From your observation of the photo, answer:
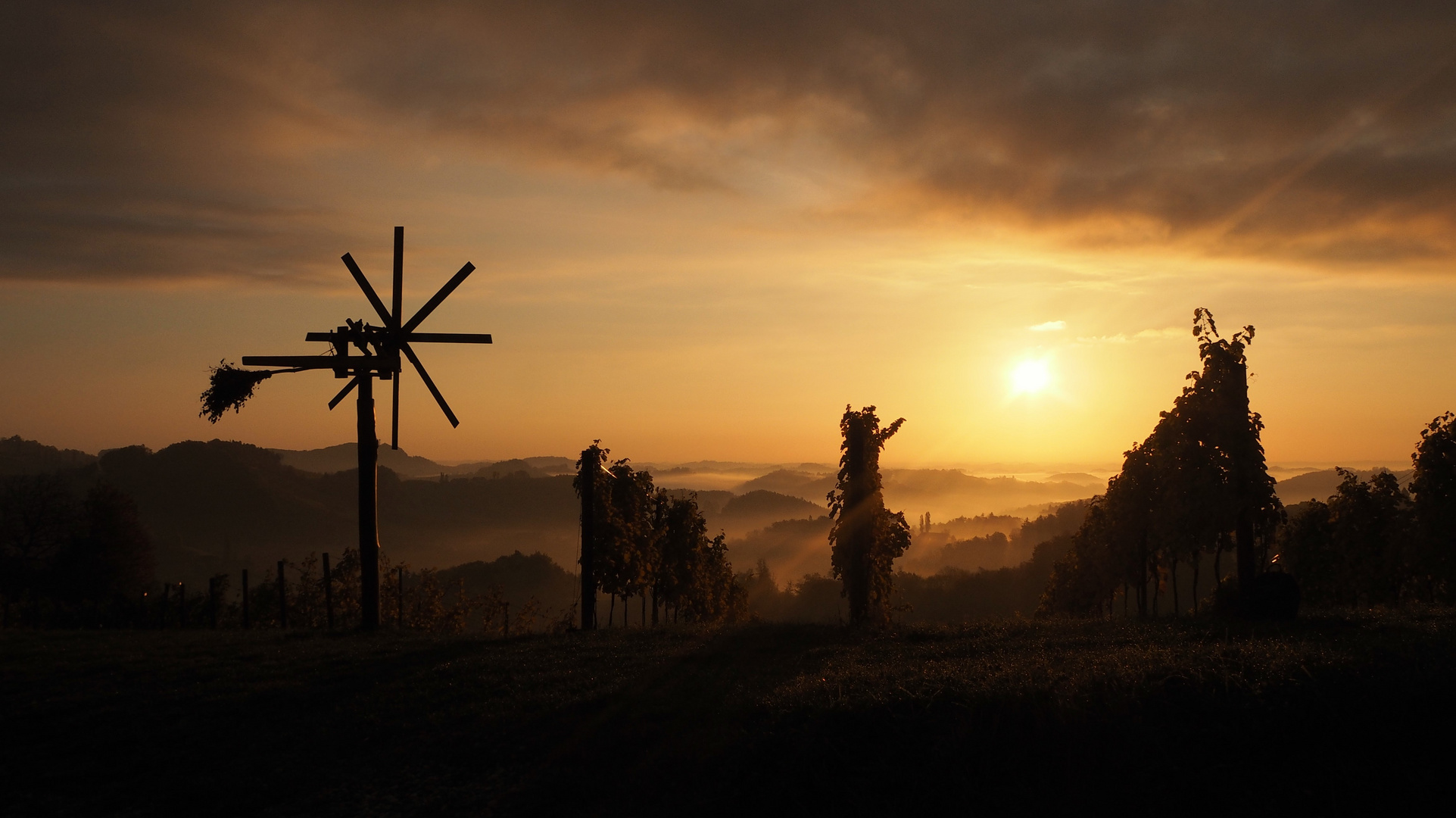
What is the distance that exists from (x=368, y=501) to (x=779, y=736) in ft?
58.5

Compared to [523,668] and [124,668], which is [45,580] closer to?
[124,668]

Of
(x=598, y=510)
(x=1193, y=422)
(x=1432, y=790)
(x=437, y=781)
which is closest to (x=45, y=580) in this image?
(x=598, y=510)

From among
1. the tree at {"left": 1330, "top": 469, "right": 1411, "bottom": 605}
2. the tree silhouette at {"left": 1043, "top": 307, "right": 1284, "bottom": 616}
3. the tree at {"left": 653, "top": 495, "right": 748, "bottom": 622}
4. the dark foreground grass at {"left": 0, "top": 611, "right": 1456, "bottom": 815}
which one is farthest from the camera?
the tree at {"left": 653, "top": 495, "right": 748, "bottom": 622}

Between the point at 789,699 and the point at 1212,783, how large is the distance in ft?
15.1

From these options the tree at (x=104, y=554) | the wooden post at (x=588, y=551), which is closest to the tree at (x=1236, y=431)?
the wooden post at (x=588, y=551)

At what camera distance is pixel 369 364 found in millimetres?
23250

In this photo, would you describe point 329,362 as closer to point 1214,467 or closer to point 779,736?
point 779,736

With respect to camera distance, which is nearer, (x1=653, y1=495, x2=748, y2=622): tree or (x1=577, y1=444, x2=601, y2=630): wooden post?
(x1=577, y1=444, x2=601, y2=630): wooden post

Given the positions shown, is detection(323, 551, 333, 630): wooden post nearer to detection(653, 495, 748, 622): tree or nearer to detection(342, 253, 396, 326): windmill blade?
detection(342, 253, 396, 326): windmill blade

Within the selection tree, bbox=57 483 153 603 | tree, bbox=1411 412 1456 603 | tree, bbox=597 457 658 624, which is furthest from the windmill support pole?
tree, bbox=57 483 153 603

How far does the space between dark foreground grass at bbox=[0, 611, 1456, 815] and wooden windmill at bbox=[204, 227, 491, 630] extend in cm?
847

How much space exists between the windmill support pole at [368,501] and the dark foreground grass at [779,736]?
27.0 ft

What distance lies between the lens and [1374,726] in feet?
28.6

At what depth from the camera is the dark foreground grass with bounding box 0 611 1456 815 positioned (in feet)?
27.3
